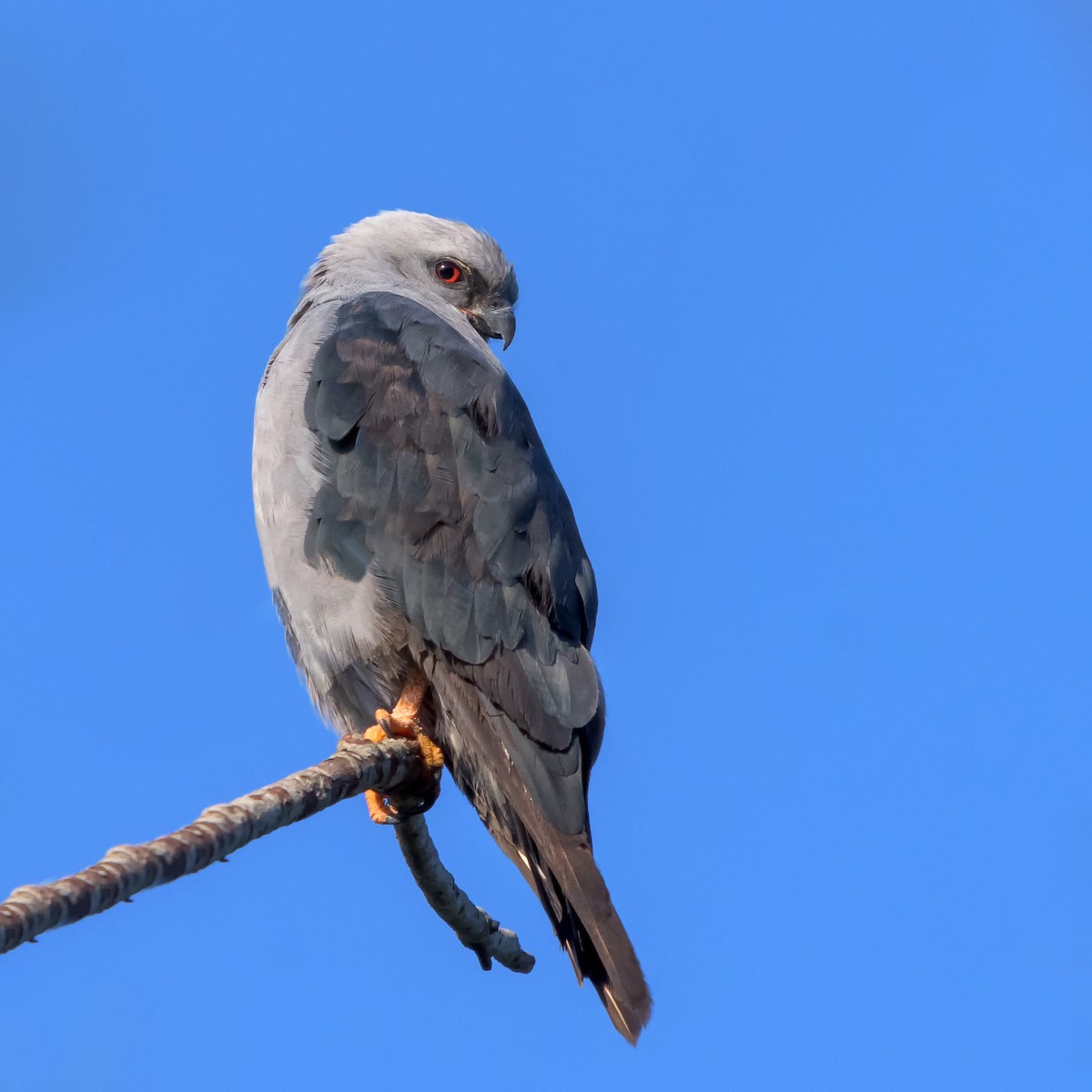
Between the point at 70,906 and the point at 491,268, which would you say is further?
the point at 491,268

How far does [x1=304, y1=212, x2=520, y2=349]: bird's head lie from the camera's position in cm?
618

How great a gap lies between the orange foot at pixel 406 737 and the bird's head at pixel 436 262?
2.09m

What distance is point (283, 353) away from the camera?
16.7ft

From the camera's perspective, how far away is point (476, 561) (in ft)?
15.0

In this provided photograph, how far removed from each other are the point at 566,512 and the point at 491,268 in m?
1.76

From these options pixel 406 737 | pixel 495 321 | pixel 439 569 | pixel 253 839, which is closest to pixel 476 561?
pixel 439 569

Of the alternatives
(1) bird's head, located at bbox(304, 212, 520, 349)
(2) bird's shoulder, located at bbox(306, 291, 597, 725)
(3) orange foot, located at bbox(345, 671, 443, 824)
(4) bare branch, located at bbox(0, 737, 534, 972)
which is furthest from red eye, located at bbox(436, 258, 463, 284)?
(4) bare branch, located at bbox(0, 737, 534, 972)

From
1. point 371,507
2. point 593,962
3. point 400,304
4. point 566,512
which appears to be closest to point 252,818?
point 593,962

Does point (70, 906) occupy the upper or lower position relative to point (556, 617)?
lower

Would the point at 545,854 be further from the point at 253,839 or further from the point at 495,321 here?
the point at 495,321

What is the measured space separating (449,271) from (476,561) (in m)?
2.23

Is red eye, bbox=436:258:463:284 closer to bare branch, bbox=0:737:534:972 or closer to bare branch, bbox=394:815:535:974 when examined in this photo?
bare branch, bbox=0:737:534:972

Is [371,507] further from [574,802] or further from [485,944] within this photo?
[485,944]

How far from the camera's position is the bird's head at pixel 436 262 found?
20.3 ft
